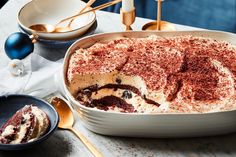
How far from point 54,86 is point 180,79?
15.3 inches

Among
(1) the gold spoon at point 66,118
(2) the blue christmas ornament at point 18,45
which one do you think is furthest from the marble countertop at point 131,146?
(2) the blue christmas ornament at point 18,45

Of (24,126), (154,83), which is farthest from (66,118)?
(154,83)

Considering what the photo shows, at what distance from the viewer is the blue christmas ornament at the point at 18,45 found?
60.6 inches

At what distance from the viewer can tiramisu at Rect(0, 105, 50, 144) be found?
3.88 ft

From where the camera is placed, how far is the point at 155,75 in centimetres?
137

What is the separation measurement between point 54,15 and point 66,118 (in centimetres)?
61

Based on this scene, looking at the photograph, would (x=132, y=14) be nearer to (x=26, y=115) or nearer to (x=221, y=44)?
(x=221, y=44)

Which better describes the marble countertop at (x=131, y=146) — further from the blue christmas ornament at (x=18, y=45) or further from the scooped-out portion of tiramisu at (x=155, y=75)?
the blue christmas ornament at (x=18, y=45)

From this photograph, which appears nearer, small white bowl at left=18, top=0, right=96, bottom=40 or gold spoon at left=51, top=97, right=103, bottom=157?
gold spoon at left=51, top=97, right=103, bottom=157

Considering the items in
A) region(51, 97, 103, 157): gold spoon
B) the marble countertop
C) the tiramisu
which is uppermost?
the tiramisu

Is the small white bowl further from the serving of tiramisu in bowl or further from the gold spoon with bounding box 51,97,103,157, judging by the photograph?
the gold spoon with bounding box 51,97,103,157

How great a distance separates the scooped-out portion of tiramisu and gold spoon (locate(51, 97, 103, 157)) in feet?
0.16

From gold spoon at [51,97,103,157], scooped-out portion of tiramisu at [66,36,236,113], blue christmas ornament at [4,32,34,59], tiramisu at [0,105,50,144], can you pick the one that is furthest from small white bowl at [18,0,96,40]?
tiramisu at [0,105,50,144]

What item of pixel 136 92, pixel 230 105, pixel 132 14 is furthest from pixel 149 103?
pixel 132 14
